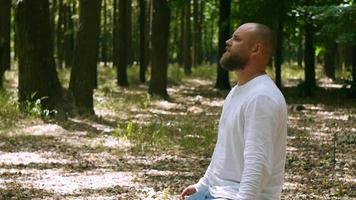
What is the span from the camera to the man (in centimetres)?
305

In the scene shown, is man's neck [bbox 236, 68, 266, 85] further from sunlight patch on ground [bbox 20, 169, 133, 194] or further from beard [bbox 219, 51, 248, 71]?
sunlight patch on ground [bbox 20, 169, 133, 194]

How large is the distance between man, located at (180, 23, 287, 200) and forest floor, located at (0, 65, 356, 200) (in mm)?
4469

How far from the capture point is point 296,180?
898 cm

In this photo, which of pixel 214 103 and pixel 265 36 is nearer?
pixel 265 36

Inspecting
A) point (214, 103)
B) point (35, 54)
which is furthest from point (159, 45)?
point (35, 54)

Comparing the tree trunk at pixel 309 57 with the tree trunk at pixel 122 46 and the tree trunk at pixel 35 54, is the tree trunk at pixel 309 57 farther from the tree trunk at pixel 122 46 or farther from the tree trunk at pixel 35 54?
the tree trunk at pixel 35 54

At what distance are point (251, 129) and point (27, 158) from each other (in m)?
7.89

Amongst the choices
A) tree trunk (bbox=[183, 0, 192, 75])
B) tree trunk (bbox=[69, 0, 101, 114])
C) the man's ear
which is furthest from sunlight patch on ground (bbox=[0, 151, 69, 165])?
tree trunk (bbox=[183, 0, 192, 75])

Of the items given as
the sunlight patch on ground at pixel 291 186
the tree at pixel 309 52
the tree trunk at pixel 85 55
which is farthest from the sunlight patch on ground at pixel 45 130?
the tree at pixel 309 52

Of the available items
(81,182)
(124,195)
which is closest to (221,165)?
(124,195)

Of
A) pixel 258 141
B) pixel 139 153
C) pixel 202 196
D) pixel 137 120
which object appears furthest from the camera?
pixel 137 120

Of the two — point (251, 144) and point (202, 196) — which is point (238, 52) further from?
point (202, 196)

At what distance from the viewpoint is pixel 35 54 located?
48.5ft

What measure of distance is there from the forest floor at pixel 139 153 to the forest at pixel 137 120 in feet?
0.07
